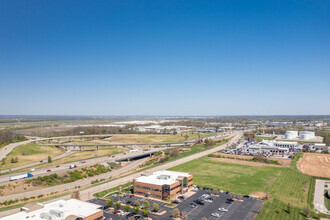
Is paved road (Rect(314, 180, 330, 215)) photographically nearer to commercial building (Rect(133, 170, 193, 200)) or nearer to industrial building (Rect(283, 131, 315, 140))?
commercial building (Rect(133, 170, 193, 200))

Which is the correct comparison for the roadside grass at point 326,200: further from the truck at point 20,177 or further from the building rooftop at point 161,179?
the truck at point 20,177

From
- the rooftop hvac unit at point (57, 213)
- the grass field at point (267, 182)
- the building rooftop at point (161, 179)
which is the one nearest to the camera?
the rooftop hvac unit at point (57, 213)

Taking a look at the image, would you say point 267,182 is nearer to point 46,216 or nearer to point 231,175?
point 231,175

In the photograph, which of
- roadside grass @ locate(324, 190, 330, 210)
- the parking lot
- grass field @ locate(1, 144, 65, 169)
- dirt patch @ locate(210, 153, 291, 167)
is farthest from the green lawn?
grass field @ locate(1, 144, 65, 169)

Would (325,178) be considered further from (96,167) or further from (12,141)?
(12,141)

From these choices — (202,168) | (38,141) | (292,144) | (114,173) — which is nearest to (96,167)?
(114,173)

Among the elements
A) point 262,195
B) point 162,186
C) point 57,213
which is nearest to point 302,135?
point 262,195

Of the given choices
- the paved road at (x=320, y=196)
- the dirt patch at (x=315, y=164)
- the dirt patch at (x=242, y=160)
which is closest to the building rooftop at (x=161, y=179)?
the paved road at (x=320, y=196)
